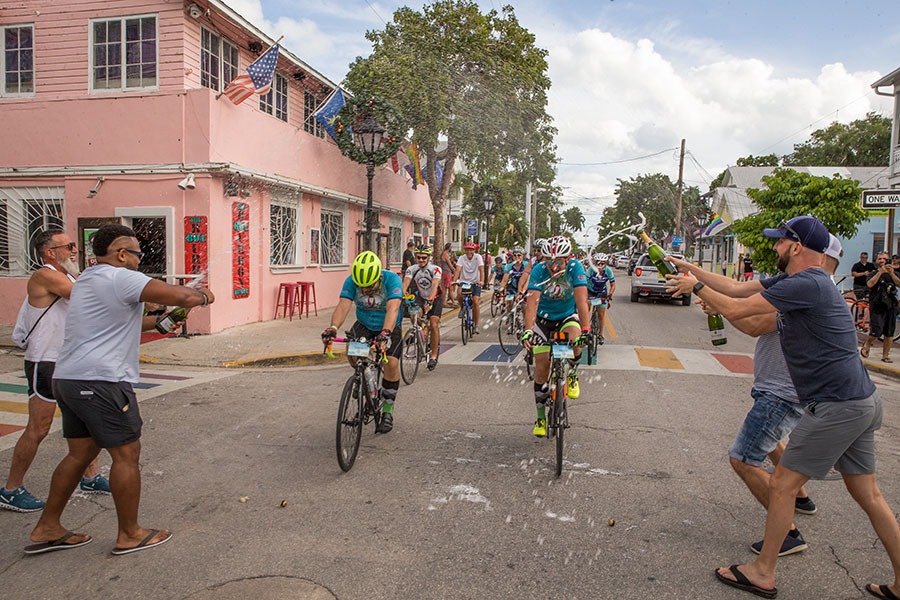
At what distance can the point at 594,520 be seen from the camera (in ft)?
13.3

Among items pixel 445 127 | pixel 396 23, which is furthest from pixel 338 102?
pixel 396 23

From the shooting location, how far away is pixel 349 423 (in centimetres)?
504

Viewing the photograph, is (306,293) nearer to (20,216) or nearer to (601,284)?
(20,216)

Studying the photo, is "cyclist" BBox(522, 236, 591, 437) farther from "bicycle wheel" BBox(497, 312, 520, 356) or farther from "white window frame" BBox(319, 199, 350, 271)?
"white window frame" BBox(319, 199, 350, 271)

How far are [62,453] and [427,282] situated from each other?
16.7 feet

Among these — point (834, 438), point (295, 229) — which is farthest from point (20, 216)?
point (834, 438)

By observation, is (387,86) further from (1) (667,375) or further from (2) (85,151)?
(1) (667,375)

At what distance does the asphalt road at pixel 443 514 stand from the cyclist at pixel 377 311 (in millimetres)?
472

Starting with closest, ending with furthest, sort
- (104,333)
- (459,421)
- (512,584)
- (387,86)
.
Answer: (512,584) < (104,333) < (459,421) < (387,86)

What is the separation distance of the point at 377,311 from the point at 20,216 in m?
10.9

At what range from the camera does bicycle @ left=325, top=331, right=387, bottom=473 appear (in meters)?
4.91

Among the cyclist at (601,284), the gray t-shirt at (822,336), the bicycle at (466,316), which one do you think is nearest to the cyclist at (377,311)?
the gray t-shirt at (822,336)

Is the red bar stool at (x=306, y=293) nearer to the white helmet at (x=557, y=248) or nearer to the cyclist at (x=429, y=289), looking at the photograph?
the cyclist at (x=429, y=289)

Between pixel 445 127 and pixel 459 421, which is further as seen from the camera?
pixel 445 127
